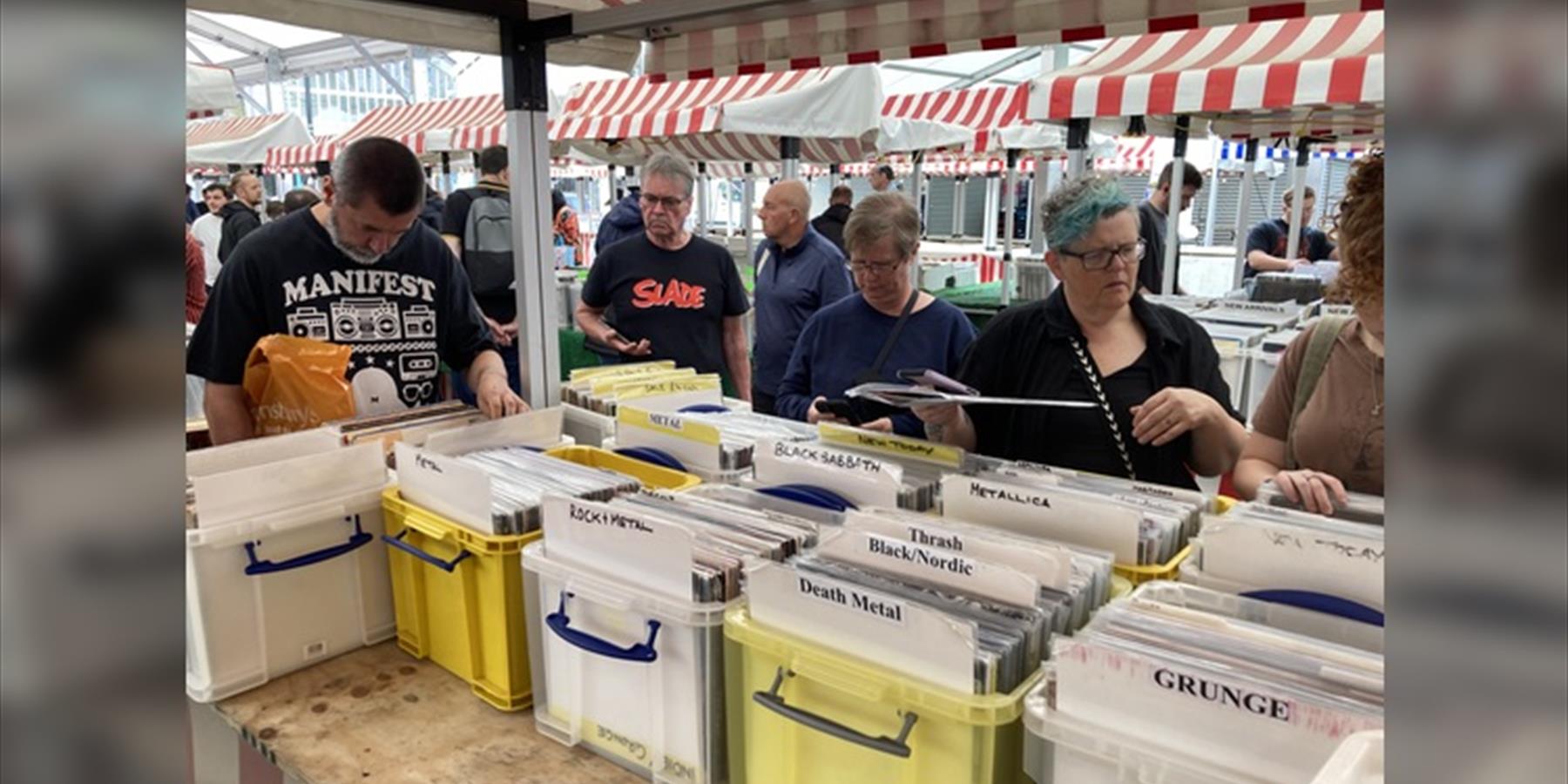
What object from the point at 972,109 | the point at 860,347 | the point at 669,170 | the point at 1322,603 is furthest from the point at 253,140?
the point at 1322,603

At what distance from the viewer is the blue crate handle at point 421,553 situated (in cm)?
148

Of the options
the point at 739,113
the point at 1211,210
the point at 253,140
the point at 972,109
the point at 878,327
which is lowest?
the point at 878,327

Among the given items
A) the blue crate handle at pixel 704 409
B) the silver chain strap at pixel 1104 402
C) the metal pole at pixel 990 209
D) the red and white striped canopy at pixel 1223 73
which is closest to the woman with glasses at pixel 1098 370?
the silver chain strap at pixel 1104 402

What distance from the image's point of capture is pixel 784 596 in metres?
1.11

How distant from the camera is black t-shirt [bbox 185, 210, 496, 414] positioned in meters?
2.20

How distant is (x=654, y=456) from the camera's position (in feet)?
5.97

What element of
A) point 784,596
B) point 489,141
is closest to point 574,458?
point 784,596

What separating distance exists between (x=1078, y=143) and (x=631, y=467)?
145 inches

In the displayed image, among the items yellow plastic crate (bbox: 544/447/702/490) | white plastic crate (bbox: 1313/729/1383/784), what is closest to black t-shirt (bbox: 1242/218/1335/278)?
yellow plastic crate (bbox: 544/447/702/490)

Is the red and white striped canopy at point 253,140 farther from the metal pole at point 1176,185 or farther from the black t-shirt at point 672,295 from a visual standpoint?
the metal pole at point 1176,185

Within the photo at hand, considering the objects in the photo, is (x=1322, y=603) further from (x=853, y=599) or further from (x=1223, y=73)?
(x=1223, y=73)

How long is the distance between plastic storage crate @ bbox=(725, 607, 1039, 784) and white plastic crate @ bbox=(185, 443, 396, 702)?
0.81 metres
